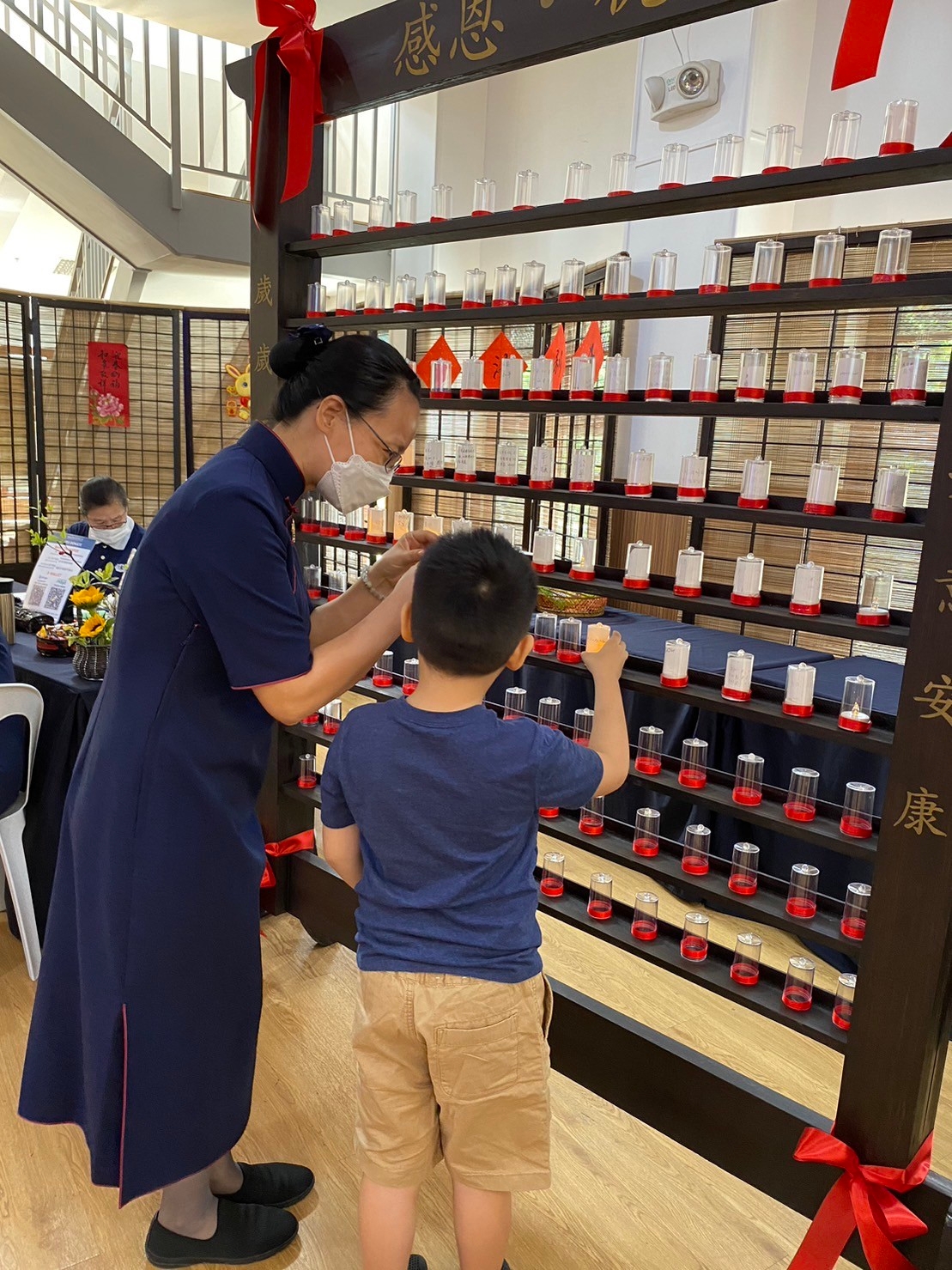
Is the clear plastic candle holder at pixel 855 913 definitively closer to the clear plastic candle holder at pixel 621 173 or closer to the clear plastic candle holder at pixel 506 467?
the clear plastic candle holder at pixel 506 467

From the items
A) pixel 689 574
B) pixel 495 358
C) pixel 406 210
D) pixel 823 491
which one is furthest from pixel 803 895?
pixel 406 210

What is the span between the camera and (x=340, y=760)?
128cm

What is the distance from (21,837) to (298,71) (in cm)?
195

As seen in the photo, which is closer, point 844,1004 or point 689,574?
point 844,1004

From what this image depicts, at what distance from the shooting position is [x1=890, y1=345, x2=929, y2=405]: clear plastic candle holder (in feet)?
4.79

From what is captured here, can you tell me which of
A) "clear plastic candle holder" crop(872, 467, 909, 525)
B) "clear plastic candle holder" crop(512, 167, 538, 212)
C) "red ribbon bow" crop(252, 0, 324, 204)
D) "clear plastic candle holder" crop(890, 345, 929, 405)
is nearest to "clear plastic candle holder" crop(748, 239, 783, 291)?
"clear plastic candle holder" crop(890, 345, 929, 405)

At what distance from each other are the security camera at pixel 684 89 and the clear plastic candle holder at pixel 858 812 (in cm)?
405

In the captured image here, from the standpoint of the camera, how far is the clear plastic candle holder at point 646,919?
188 centimetres

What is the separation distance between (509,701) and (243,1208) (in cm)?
109

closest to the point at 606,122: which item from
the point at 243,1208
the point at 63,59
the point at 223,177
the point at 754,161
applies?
the point at 754,161

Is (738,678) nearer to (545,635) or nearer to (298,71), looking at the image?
(545,635)

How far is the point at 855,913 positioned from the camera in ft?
5.32

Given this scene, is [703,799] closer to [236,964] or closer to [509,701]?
[509,701]

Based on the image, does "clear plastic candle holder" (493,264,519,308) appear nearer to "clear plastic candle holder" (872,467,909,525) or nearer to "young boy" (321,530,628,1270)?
"clear plastic candle holder" (872,467,909,525)
